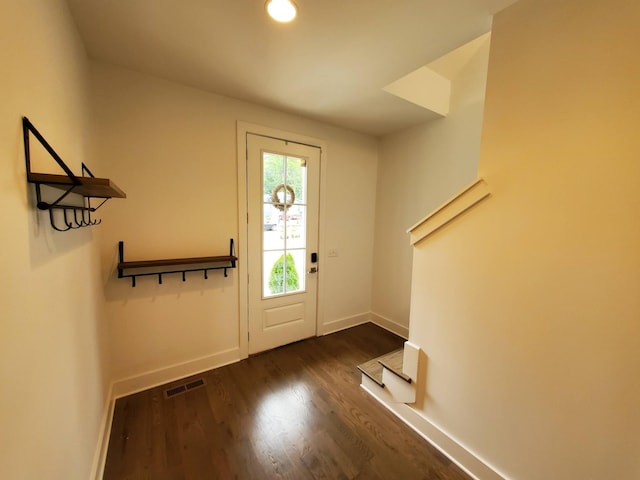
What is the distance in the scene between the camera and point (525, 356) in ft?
3.83

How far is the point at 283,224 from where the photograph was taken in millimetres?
2543

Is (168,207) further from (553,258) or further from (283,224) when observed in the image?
(553,258)

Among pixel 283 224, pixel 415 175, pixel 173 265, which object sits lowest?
pixel 173 265

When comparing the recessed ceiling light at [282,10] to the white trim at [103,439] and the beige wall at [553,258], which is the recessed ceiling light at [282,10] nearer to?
the beige wall at [553,258]

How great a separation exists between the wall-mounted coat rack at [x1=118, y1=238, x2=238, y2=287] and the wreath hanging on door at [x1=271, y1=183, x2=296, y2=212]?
57cm

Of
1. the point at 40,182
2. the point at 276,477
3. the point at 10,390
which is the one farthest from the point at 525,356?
the point at 40,182

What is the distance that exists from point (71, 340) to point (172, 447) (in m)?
0.97

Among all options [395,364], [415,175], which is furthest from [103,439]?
[415,175]

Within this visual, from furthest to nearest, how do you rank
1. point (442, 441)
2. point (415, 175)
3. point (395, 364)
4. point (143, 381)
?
point (415, 175), point (143, 381), point (395, 364), point (442, 441)

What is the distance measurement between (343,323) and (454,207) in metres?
2.18

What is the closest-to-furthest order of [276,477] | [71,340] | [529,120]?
1. [71,340]
2. [529,120]
3. [276,477]

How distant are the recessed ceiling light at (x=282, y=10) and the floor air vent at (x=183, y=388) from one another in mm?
2591

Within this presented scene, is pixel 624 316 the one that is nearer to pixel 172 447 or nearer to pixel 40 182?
pixel 40 182

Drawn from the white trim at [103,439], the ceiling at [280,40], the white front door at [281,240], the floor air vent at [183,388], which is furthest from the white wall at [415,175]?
the white trim at [103,439]
